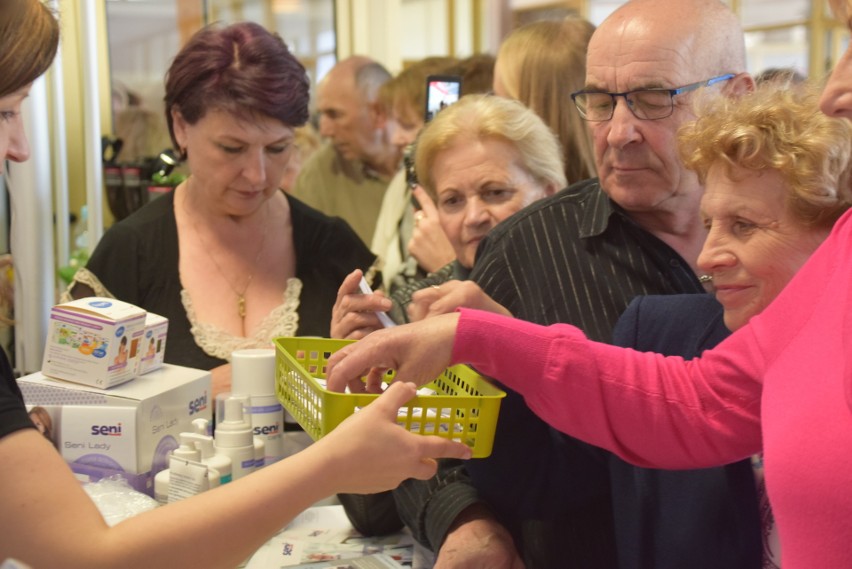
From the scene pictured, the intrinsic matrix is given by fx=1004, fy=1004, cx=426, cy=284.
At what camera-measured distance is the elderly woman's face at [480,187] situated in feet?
8.24

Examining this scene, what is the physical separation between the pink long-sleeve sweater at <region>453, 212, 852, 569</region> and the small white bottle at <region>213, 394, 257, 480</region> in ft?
1.70

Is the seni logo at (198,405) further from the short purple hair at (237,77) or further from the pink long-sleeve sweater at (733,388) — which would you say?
the short purple hair at (237,77)

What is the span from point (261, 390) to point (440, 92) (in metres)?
1.69

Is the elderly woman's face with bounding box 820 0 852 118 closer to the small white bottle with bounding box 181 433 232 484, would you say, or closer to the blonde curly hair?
the blonde curly hair

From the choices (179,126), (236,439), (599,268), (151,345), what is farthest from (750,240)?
(179,126)

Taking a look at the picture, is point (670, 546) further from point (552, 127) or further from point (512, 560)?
point (552, 127)

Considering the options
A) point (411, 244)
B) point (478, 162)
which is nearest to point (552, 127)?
point (478, 162)

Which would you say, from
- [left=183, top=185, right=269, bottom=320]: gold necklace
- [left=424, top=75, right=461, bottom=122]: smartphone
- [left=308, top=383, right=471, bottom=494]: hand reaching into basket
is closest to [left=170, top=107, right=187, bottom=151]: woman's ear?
[left=183, top=185, right=269, bottom=320]: gold necklace

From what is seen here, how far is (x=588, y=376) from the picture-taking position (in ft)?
5.03

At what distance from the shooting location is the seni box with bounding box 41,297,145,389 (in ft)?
5.75

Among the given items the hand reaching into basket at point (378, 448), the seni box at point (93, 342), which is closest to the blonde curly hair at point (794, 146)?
the hand reaching into basket at point (378, 448)

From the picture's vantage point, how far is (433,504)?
1853 mm

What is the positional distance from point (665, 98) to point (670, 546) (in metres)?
0.87

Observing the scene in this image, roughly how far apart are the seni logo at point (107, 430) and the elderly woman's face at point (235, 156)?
3.45 feet
